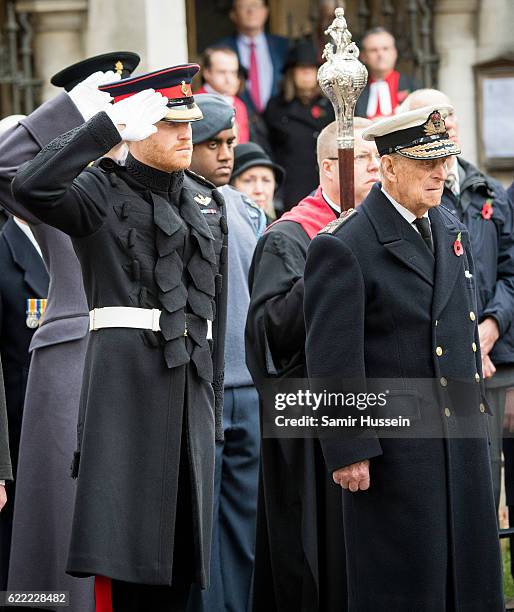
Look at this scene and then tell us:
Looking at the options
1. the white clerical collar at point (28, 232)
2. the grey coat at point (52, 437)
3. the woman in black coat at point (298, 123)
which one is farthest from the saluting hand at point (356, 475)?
the woman in black coat at point (298, 123)

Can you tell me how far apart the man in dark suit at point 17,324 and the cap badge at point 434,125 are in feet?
6.17

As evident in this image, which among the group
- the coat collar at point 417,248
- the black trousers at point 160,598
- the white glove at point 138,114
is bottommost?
the black trousers at point 160,598

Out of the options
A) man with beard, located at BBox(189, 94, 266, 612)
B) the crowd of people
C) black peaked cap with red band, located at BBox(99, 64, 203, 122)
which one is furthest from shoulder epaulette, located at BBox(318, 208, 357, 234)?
man with beard, located at BBox(189, 94, 266, 612)

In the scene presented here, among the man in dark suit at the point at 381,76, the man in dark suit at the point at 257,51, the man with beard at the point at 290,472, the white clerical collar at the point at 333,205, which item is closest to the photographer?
the man with beard at the point at 290,472

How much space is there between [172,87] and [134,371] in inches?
37.3

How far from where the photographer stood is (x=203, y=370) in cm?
527

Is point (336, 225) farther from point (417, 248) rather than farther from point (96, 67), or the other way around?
point (96, 67)

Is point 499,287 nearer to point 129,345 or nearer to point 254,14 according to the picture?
point 129,345

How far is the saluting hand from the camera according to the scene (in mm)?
5000

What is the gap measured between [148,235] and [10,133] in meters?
0.79

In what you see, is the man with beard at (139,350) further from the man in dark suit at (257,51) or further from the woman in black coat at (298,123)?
the man in dark suit at (257,51)

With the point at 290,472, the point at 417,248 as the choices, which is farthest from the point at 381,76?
the point at 417,248

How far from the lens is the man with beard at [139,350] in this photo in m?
5.07

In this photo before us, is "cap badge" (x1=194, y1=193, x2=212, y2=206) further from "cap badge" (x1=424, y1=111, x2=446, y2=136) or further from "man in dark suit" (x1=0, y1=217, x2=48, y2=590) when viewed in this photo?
"man in dark suit" (x1=0, y1=217, x2=48, y2=590)
